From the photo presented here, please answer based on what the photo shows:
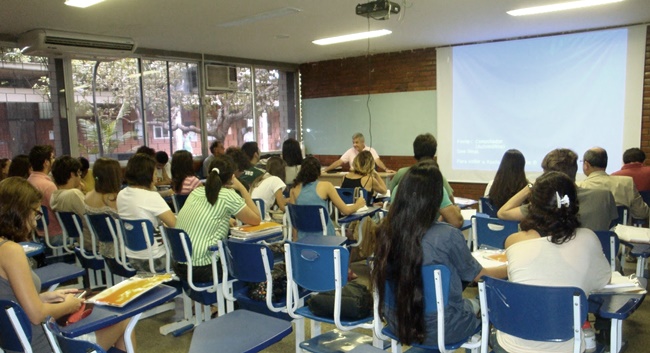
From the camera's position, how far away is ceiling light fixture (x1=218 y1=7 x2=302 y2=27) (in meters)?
5.11

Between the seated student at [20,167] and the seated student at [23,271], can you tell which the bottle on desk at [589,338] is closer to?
the seated student at [23,271]

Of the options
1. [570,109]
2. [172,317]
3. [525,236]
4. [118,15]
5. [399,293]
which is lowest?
[172,317]

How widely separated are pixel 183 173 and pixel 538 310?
3.67 meters

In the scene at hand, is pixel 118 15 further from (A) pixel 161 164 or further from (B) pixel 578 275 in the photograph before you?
(B) pixel 578 275

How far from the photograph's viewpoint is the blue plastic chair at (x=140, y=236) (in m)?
3.32

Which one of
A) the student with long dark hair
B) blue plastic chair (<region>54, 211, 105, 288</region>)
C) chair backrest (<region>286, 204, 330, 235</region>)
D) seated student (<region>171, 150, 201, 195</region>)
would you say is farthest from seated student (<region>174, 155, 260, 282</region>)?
the student with long dark hair

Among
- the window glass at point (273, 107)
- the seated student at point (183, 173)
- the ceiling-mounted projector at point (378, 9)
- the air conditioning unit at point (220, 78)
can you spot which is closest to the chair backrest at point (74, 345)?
the seated student at point (183, 173)

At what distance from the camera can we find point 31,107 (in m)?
6.40

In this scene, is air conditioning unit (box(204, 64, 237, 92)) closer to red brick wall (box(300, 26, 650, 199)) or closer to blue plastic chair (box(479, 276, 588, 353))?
red brick wall (box(300, 26, 650, 199))

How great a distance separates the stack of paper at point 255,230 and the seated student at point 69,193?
1.56m

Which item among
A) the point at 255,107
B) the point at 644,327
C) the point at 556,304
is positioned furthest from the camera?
the point at 255,107

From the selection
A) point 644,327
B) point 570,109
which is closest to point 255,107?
point 570,109

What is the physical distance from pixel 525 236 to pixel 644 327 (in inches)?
75.2

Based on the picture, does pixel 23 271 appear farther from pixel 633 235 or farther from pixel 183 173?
pixel 633 235
